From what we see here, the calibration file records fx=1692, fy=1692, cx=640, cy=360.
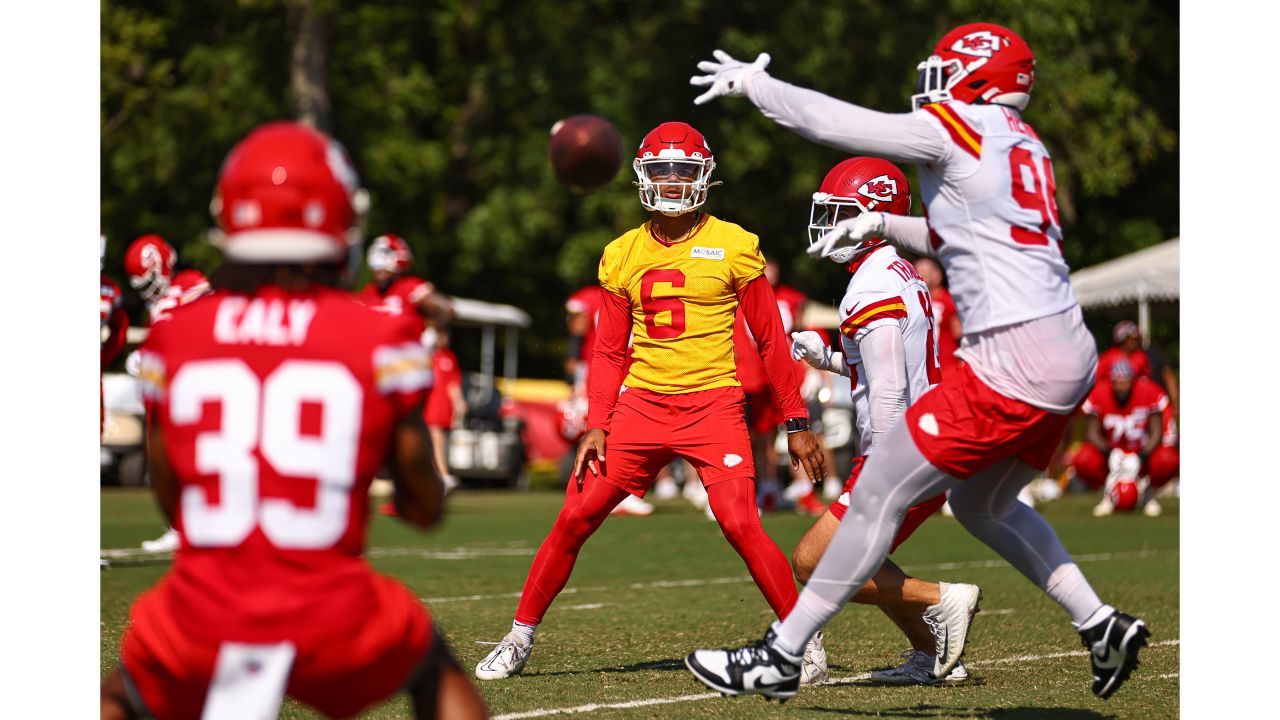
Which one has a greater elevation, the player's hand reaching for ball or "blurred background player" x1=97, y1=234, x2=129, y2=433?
"blurred background player" x1=97, y1=234, x2=129, y2=433

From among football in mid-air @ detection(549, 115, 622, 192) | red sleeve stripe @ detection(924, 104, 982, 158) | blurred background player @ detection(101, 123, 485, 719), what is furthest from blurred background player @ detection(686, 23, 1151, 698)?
football in mid-air @ detection(549, 115, 622, 192)

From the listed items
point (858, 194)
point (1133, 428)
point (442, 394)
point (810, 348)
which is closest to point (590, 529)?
point (810, 348)

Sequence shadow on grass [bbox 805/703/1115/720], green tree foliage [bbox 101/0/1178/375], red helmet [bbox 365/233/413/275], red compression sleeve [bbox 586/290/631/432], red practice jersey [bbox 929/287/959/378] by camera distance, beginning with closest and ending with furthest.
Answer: shadow on grass [bbox 805/703/1115/720] < red compression sleeve [bbox 586/290/631/432] < red helmet [bbox 365/233/413/275] < red practice jersey [bbox 929/287/959/378] < green tree foliage [bbox 101/0/1178/375]

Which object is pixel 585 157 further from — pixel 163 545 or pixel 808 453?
pixel 163 545

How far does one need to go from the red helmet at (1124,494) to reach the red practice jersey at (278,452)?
1552cm

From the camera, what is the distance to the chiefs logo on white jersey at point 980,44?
5309 millimetres

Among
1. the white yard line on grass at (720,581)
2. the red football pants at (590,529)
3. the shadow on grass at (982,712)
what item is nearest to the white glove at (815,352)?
the red football pants at (590,529)

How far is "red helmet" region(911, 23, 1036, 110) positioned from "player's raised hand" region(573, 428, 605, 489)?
7.07ft

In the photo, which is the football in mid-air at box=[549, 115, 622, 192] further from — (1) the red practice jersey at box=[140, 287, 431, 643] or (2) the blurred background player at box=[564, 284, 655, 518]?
(2) the blurred background player at box=[564, 284, 655, 518]

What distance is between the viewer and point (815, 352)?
22.1ft

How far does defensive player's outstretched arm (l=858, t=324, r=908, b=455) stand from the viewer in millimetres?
6363

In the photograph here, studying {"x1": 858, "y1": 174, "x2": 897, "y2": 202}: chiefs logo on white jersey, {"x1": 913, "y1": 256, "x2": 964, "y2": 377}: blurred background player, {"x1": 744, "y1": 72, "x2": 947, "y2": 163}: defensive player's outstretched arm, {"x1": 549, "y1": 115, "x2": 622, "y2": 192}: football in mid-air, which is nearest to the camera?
{"x1": 744, "y1": 72, "x2": 947, "y2": 163}: defensive player's outstretched arm

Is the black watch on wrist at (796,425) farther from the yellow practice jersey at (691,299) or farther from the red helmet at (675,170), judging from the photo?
the red helmet at (675,170)

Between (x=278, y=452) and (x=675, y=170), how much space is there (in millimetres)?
3730
